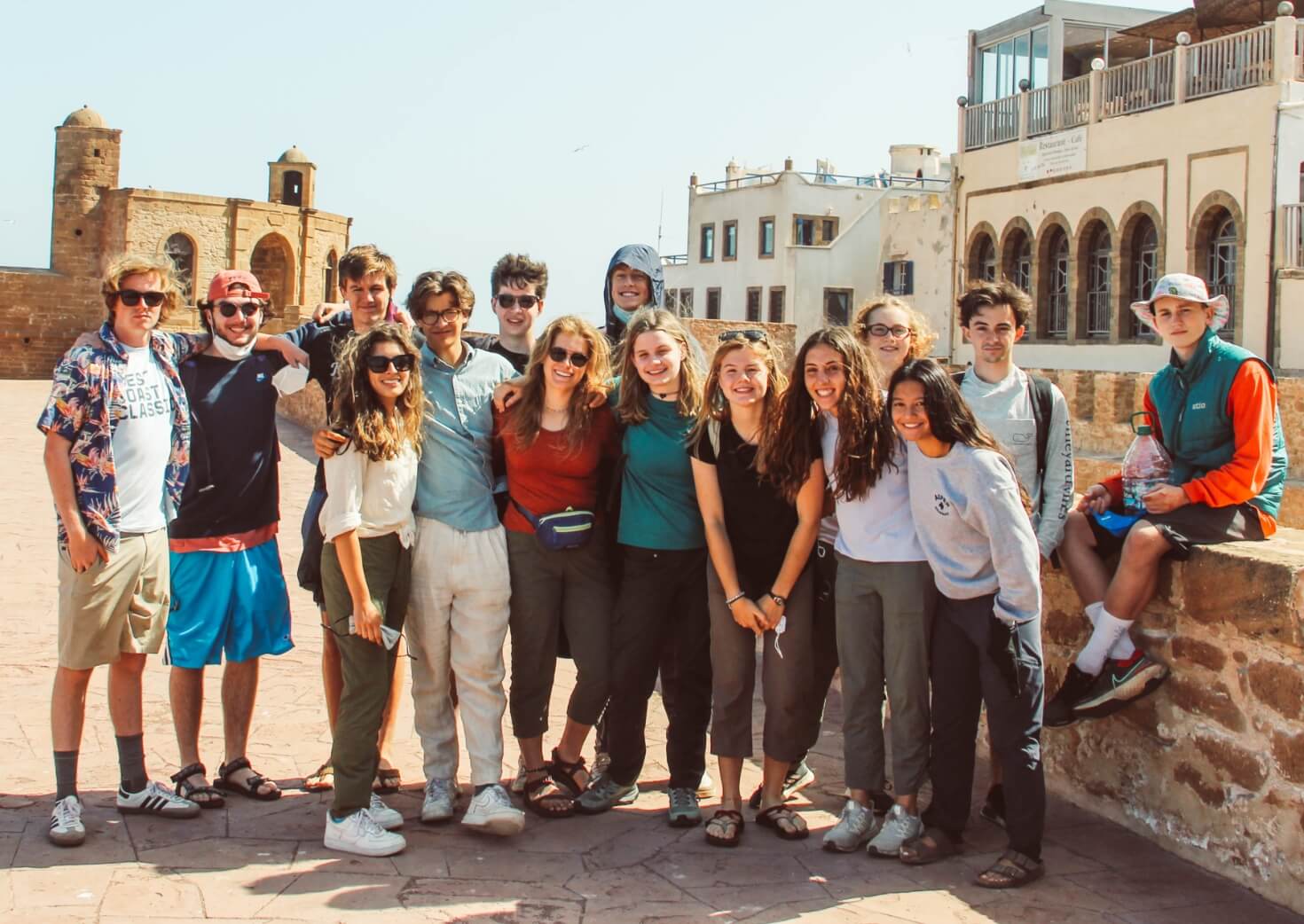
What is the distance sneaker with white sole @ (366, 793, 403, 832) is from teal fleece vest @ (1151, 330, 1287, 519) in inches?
115

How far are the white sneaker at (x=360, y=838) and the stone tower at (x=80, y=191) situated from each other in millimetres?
44787

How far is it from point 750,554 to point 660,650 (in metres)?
0.55

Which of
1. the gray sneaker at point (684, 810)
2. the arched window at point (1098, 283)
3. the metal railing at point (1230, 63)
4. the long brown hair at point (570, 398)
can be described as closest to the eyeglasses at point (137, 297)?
the long brown hair at point (570, 398)

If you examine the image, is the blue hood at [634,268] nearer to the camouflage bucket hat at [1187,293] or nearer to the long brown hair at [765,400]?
the long brown hair at [765,400]

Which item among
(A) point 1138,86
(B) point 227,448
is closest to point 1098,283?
(A) point 1138,86

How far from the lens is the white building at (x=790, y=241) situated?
4612cm

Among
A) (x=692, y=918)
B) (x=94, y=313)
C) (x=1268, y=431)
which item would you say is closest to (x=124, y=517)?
(x=692, y=918)

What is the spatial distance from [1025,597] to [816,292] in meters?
43.0

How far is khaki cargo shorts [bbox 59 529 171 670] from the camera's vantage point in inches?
175

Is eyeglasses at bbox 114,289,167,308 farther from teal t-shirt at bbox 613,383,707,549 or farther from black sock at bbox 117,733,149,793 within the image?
teal t-shirt at bbox 613,383,707,549

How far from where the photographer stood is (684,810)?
4719 millimetres

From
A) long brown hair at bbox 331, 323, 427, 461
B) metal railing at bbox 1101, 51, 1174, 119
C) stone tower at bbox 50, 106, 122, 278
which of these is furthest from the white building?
long brown hair at bbox 331, 323, 427, 461

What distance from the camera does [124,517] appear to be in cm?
452

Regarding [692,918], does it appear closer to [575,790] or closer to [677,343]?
[575,790]
